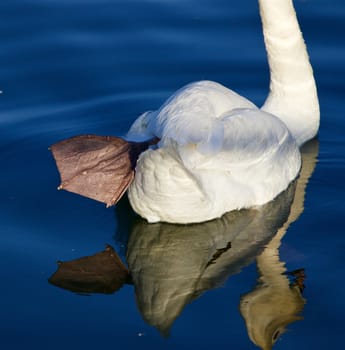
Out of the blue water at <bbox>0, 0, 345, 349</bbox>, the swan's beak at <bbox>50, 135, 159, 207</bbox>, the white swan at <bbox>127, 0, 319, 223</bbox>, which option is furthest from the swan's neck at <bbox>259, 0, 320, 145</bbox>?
the swan's beak at <bbox>50, 135, 159, 207</bbox>

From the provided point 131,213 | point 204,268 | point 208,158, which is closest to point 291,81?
point 131,213

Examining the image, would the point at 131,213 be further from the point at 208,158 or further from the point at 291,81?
the point at 291,81

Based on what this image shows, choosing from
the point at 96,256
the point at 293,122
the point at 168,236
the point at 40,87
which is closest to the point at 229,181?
the point at 168,236

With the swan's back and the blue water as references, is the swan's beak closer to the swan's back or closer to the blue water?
the swan's back

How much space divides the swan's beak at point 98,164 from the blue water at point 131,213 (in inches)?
15.7

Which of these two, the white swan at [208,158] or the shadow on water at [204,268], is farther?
the white swan at [208,158]

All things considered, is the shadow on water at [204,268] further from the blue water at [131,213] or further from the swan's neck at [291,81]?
the swan's neck at [291,81]

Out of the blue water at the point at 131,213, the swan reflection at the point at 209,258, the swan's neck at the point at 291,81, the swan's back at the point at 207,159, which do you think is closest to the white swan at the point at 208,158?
the swan's back at the point at 207,159

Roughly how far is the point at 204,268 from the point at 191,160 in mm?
780

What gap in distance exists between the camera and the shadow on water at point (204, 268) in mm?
6902

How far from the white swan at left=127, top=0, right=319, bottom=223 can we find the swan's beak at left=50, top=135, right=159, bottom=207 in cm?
15

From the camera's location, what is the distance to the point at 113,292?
720cm

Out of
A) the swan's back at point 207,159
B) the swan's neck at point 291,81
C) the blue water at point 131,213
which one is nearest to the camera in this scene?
the blue water at point 131,213

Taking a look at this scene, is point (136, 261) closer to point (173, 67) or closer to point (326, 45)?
point (173, 67)
